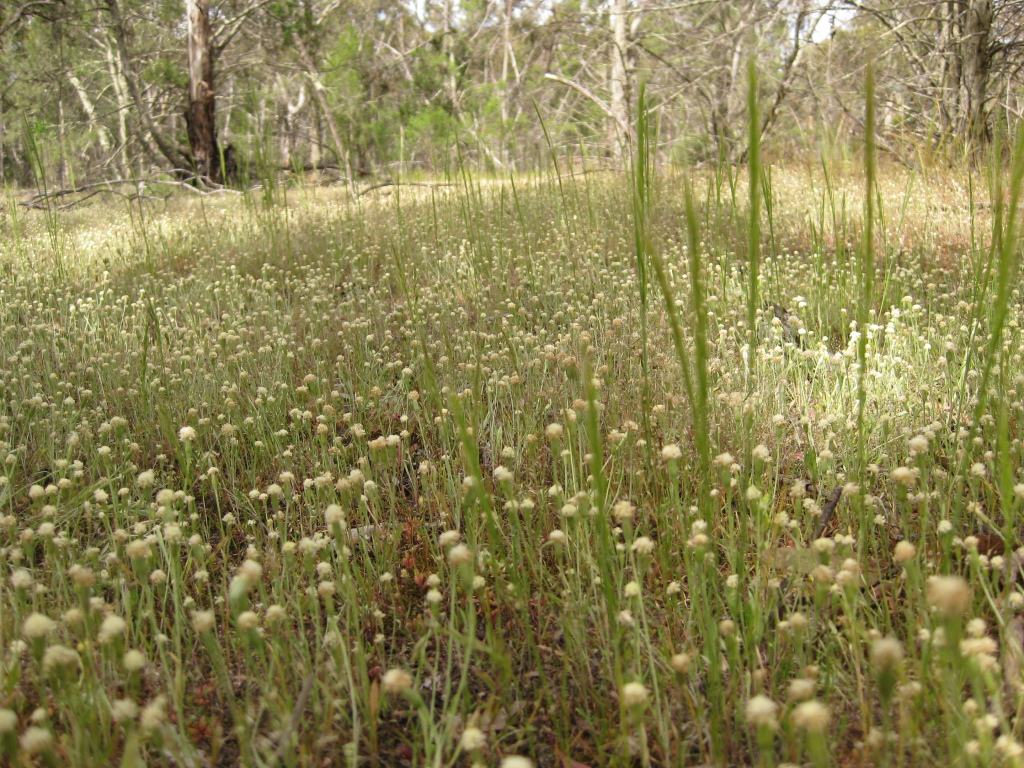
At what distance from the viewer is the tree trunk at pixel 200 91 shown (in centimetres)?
1090

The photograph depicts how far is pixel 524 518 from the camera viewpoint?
2.16 meters

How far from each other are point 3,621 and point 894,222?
5636mm

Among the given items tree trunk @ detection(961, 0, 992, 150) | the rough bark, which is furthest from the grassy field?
the rough bark

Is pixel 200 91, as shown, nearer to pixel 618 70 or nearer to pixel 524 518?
pixel 618 70

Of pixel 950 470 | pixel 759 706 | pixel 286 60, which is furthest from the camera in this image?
pixel 286 60

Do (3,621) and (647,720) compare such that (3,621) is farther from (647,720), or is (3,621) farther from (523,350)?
(523,350)

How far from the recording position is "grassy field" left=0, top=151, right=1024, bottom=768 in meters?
1.30

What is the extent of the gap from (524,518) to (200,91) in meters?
11.4

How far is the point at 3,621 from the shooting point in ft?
5.40

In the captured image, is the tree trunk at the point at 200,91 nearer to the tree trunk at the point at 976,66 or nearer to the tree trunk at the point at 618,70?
the tree trunk at the point at 618,70

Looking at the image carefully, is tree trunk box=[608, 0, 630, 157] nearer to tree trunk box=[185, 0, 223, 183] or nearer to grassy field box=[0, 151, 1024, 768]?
grassy field box=[0, 151, 1024, 768]

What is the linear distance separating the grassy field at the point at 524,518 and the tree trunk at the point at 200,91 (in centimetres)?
712

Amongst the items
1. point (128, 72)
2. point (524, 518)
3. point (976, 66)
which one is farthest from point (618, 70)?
point (524, 518)

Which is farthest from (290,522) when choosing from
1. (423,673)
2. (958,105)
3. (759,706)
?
(958,105)
